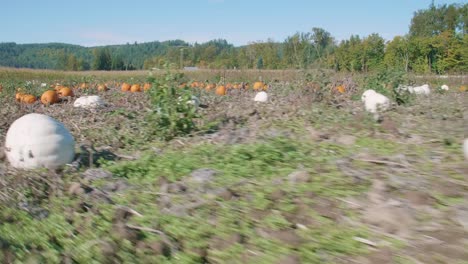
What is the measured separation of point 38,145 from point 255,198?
2195 millimetres

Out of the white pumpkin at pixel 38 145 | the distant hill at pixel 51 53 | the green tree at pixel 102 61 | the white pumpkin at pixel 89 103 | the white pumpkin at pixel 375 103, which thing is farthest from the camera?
the distant hill at pixel 51 53

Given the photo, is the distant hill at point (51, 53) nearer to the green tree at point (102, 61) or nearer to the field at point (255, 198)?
the green tree at point (102, 61)

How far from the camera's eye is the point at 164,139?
512 centimetres

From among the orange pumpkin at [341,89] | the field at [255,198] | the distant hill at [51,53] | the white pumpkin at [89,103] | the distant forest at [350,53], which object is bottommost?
the field at [255,198]

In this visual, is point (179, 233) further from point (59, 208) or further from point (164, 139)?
point (164, 139)

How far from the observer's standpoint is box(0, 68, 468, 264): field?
2195 mm

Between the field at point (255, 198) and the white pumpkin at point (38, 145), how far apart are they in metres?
0.14

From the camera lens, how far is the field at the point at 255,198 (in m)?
2.20

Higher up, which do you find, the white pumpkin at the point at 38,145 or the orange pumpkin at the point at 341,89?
the orange pumpkin at the point at 341,89

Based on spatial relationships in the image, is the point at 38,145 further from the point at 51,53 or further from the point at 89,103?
the point at 51,53

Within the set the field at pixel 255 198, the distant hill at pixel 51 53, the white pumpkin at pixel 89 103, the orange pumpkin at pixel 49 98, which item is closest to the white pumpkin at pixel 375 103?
the field at pixel 255 198

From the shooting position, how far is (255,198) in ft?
9.29

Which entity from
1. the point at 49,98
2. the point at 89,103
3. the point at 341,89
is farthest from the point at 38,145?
the point at 341,89

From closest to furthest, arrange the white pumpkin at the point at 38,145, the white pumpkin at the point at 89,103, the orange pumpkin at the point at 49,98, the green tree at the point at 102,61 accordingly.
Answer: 1. the white pumpkin at the point at 38,145
2. the white pumpkin at the point at 89,103
3. the orange pumpkin at the point at 49,98
4. the green tree at the point at 102,61
